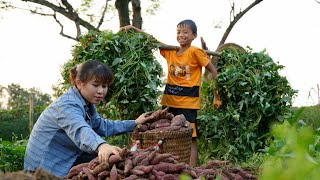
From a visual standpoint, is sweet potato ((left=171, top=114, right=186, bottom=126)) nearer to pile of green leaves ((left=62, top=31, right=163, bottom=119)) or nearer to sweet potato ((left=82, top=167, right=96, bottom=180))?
pile of green leaves ((left=62, top=31, right=163, bottom=119))

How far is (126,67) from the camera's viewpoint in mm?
6359

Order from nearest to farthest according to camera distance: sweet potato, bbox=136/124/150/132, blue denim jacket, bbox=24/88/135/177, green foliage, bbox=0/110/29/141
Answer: blue denim jacket, bbox=24/88/135/177 < sweet potato, bbox=136/124/150/132 < green foliage, bbox=0/110/29/141

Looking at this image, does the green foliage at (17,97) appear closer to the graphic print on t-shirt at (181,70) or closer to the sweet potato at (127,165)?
the graphic print on t-shirt at (181,70)

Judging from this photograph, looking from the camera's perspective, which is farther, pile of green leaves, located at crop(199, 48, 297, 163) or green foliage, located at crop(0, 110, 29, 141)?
green foliage, located at crop(0, 110, 29, 141)

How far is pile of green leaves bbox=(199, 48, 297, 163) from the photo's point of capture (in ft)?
23.3

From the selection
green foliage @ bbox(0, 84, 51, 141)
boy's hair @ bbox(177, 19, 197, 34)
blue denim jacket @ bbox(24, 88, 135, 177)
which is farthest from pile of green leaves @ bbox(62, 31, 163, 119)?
green foliage @ bbox(0, 84, 51, 141)

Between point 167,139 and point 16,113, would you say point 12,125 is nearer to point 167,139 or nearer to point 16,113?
point 16,113

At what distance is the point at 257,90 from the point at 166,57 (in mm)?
1391

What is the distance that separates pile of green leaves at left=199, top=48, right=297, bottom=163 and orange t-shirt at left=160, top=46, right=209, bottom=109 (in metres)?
0.90

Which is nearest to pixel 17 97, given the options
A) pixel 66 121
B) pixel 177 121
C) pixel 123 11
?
pixel 123 11

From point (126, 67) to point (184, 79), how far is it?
68 centimetres

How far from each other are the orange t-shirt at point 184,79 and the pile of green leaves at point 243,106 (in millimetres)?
904

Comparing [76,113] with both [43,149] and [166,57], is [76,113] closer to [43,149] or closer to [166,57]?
[43,149]

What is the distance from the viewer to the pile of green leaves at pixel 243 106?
280 inches
